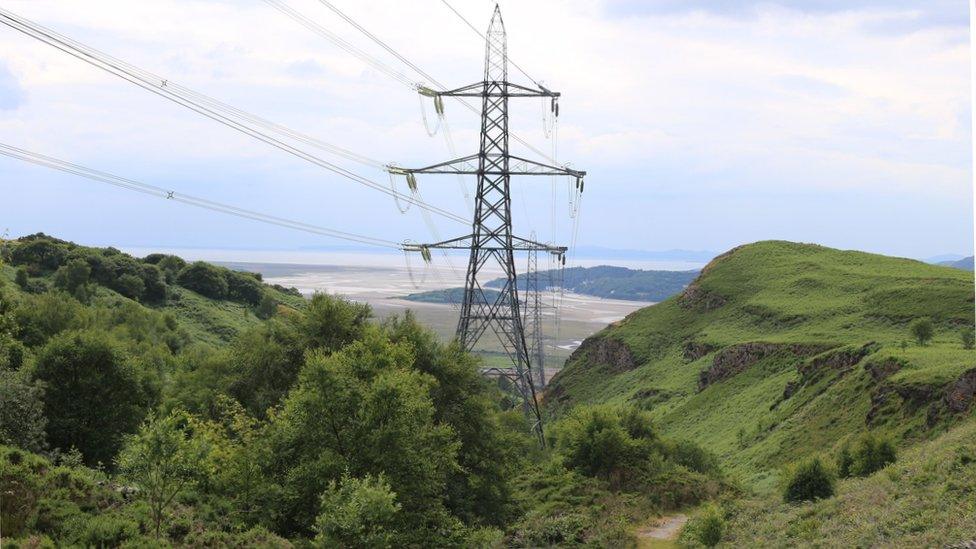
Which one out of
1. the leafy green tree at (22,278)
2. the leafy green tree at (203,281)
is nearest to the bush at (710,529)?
the leafy green tree at (22,278)

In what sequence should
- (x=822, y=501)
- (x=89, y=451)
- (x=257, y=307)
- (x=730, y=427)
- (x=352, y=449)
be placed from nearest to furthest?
(x=352, y=449) < (x=822, y=501) < (x=89, y=451) < (x=730, y=427) < (x=257, y=307)

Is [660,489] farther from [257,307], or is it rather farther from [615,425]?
[257,307]

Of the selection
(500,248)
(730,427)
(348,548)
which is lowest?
(730,427)

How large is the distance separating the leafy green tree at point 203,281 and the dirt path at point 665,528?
86356 mm

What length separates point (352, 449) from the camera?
78.8 feet

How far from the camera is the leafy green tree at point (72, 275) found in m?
86.8

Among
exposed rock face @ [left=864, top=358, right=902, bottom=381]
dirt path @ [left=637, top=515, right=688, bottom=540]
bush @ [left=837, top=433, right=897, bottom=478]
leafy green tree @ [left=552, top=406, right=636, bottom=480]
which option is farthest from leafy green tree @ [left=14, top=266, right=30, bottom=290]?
bush @ [left=837, top=433, right=897, bottom=478]

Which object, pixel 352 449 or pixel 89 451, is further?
pixel 89 451

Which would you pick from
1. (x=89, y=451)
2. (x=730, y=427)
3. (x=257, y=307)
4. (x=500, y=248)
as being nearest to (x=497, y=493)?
(x=500, y=248)

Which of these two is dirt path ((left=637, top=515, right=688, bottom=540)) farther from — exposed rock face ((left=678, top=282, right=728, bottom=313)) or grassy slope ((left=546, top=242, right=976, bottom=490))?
exposed rock face ((left=678, top=282, right=728, bottom=313))

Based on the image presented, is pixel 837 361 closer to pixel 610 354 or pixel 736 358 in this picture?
pixel 736 358

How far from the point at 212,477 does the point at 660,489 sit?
24209 millimetres

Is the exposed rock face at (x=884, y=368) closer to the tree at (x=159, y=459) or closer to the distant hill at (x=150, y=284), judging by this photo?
the tree at (x=159, y=459)

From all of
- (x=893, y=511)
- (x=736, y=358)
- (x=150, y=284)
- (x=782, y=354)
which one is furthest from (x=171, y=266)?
(x=893, y=511)
